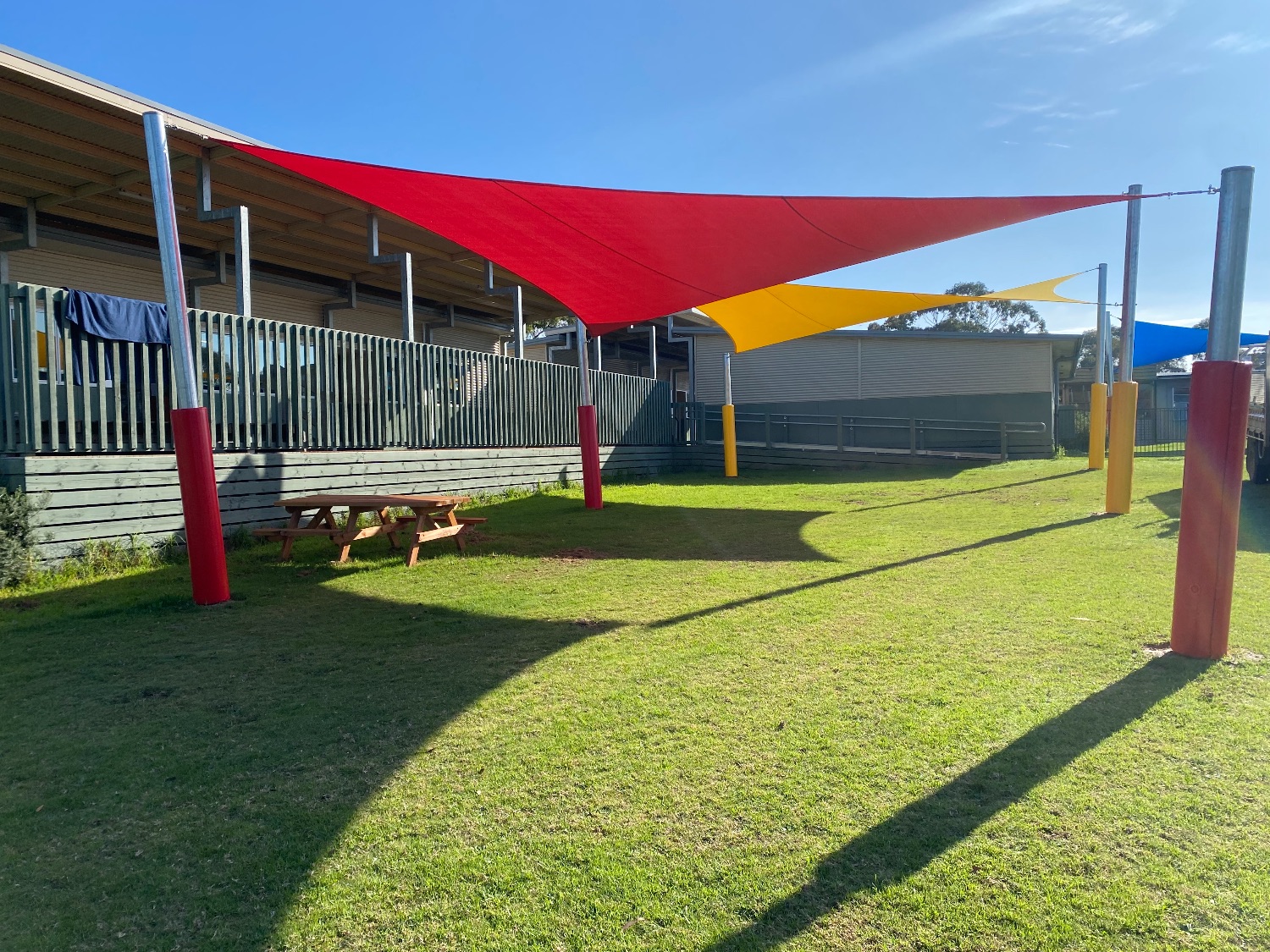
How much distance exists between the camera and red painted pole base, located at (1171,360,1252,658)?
12.9 feet

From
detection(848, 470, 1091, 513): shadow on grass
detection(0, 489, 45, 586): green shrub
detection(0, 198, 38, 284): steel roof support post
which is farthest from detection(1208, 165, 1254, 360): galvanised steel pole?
detection(0, 198, 38, 284): steel roof support post

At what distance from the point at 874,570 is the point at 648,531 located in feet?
9.81

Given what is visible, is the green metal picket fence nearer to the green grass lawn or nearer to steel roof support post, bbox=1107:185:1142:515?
the green grass lawn

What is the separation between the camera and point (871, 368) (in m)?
21.0

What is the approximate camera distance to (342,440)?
9.59 metres

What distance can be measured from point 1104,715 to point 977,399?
60.0ft

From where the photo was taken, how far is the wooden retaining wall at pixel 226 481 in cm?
646

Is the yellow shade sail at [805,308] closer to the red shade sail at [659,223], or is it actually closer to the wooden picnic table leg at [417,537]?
the red shade sail at [659,223]

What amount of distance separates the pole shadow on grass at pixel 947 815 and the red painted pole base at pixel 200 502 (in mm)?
4704

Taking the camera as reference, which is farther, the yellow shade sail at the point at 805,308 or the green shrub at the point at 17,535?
the yellow shade sail at the point at 805,308

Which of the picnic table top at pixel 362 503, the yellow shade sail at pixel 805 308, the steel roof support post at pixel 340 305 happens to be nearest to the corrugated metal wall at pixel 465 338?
the steel roof support post at pixel 340 305

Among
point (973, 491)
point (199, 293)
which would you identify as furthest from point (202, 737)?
point (199, 293)

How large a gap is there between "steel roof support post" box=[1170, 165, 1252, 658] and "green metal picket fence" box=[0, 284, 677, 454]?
787 cm

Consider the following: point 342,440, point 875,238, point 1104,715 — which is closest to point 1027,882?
point 1104,715
